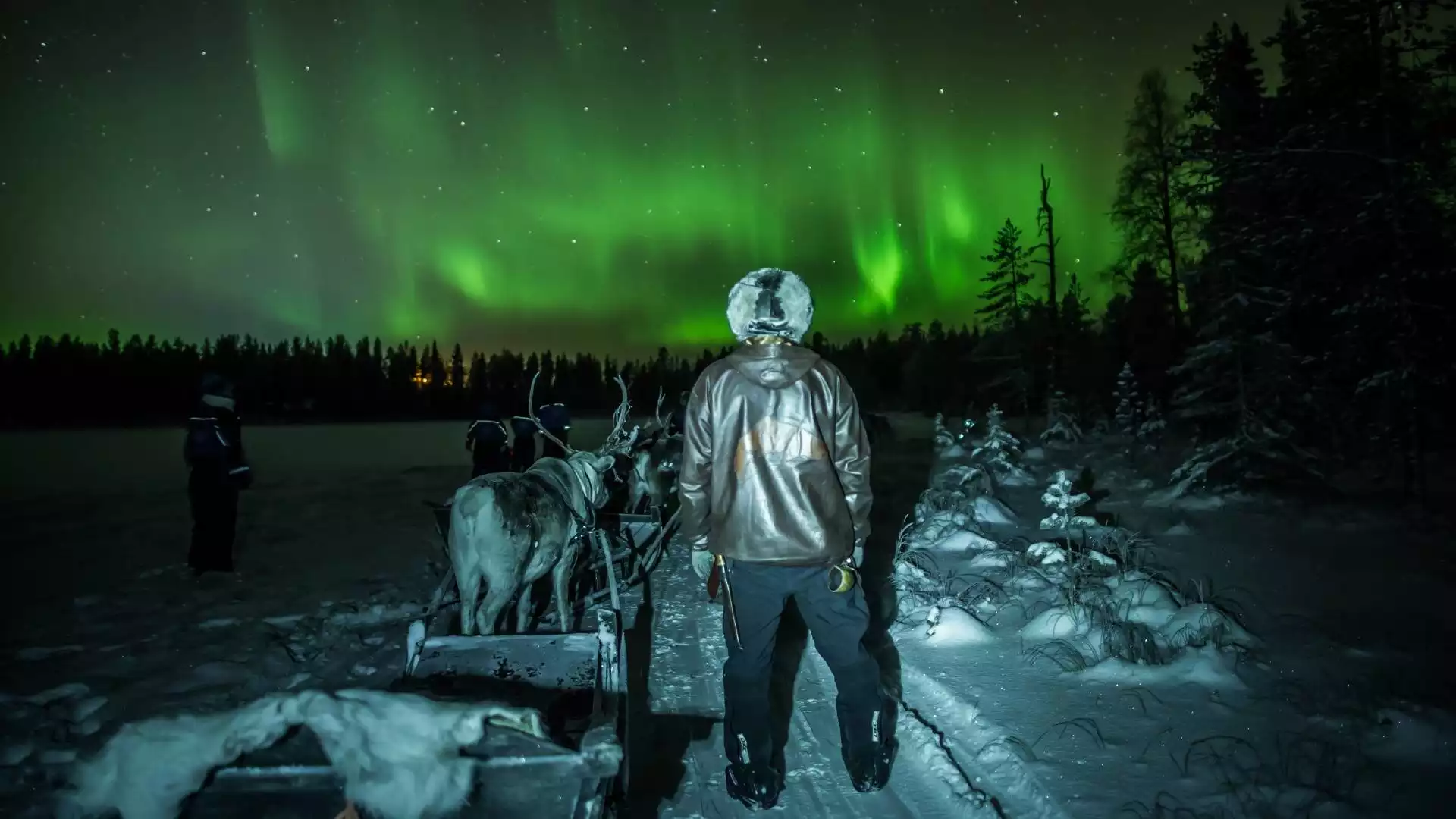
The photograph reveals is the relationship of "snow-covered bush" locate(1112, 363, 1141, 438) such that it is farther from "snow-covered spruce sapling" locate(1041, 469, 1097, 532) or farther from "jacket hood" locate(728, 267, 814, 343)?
"jacket hood" locate(728, 267, 814, 343)

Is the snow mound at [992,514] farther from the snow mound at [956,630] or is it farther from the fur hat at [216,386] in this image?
the fur hat at [216,386]

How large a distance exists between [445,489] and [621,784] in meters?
16.6

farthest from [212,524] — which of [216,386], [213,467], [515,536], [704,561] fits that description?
[704,561]

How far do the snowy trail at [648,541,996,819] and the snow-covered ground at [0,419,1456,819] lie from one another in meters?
0.02

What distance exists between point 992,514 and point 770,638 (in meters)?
8.09

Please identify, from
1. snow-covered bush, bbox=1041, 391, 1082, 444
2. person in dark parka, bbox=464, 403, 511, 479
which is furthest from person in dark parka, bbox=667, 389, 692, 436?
snow-covered bush, bbox=1041, 391, 1082, 444

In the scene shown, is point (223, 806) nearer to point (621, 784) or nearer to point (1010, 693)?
point (621, 784)

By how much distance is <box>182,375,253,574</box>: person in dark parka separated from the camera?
8781 millimetres

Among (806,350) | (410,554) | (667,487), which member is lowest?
(410,554)

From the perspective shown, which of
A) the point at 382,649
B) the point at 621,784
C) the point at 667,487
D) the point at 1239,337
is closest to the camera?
the point at 621,784

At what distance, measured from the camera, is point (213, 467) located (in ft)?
28.8

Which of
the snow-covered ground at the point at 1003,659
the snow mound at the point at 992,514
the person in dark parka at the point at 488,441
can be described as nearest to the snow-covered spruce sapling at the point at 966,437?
the snow-covered ground at the point at 1003,659

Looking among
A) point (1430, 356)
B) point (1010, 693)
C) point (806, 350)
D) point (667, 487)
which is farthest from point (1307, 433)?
point (806, 350)

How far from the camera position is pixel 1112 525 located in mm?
9859
